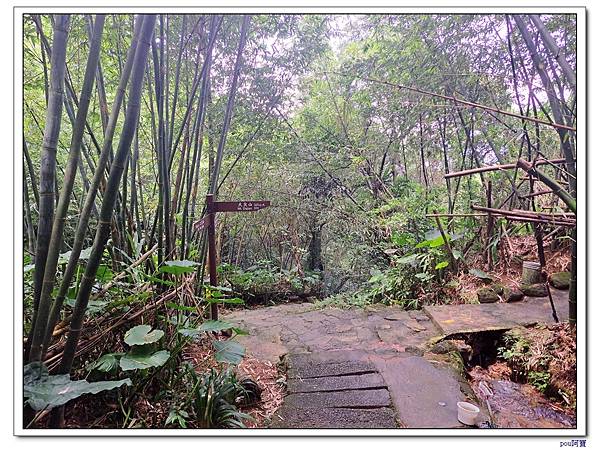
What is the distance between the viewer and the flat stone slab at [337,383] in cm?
148

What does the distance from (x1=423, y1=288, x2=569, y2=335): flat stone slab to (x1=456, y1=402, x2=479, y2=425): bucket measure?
2.86 feet

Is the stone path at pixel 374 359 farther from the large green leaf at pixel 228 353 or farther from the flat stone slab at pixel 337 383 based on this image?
the large green leaf at pixel 228 353

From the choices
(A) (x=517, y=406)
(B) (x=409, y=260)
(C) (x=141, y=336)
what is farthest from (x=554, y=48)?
(B) (x=409, y=260)

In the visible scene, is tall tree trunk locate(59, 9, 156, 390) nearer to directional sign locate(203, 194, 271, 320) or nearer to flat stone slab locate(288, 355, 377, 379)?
directional sign locate(203, 194, 271, 320)

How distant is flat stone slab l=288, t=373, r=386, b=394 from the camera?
1480mm

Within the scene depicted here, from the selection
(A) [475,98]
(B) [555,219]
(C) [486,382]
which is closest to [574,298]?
(B) [555,219]

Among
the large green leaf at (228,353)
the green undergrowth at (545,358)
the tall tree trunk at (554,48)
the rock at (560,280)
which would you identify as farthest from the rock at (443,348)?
the tall tree trunk at (554,48)

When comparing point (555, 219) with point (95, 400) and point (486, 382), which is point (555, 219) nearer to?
point (486, 382)

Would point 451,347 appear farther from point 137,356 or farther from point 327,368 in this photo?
point 137,356

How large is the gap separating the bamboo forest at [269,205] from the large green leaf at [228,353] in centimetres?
1

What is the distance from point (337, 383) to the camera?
60.0 inches

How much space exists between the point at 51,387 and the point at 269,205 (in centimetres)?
157

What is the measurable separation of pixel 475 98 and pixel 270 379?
83.0 inches
